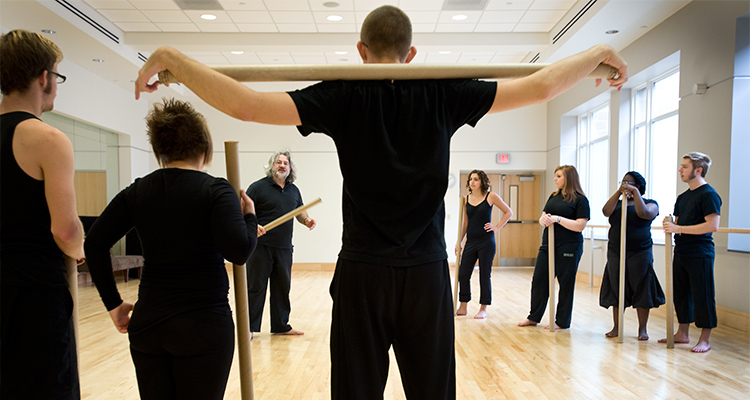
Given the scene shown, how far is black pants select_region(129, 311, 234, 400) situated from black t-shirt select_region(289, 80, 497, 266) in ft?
1.72

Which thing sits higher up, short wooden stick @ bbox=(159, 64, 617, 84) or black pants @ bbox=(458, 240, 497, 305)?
short wooden stick @ bbox=(159, 64, 617, 84)

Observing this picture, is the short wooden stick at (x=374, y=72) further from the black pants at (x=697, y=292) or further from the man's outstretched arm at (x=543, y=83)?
the black pants at (x=697, y=292)

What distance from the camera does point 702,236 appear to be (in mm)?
4215

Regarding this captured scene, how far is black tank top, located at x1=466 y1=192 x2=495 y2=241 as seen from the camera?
558 centimetres

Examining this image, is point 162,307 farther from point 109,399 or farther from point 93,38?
point 93,38

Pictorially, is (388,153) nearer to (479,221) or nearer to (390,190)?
(390,190)

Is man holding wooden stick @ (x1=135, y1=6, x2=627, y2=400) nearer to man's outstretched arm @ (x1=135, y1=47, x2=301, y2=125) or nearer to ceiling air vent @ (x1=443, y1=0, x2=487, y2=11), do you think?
man's outstretched arm @ (x1=135, y1=47, x2=301, y2=125)

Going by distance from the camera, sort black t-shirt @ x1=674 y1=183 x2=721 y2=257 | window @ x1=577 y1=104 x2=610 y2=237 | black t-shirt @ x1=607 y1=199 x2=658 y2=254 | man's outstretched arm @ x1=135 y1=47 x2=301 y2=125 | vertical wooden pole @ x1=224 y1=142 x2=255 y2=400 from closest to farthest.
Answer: man's outstretched arm @ x1=135 y1=47 x2=301 y2=125 → vertical wooden pole @ x1=224 y1=142 x2=255 y2=400 → black t-shirt @ x1=674 y1=183 x2=721 y2=257 → black t-shirt @ x1=607 y1=199 x2=658 y2=254 → window @ x1=577 y1=104 x2=610 y2=237

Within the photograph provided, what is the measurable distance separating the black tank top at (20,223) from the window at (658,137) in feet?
23.0

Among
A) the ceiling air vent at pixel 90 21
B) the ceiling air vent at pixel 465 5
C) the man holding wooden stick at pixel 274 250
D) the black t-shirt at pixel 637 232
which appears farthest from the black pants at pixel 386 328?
the ceiling air vent at pixel 90 21

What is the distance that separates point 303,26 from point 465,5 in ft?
8.06

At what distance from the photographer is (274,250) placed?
4.53 m

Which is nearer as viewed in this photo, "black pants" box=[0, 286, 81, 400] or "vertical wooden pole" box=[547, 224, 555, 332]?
"black pants" box=[0, 286, 81, 400]

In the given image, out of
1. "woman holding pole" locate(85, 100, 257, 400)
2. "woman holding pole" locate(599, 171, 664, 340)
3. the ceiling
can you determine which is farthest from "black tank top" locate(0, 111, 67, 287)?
the ceiling
